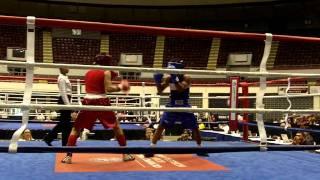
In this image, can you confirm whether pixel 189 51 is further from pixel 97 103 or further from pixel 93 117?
pixel 93 117

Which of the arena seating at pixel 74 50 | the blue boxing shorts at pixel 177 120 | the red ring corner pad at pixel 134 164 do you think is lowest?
the red ring corner pad at pixel 134 164

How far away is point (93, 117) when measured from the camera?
359 cm

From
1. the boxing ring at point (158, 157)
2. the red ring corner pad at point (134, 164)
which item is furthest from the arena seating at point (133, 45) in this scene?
the boxing ring at point (158, 157)

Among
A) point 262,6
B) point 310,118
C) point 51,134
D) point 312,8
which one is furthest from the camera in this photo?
point 262,6

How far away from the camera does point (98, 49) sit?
19828 millimetres

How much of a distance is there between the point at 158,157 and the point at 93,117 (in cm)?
82

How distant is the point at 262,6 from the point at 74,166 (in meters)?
18.9

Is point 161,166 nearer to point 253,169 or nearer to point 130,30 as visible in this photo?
point 253,169

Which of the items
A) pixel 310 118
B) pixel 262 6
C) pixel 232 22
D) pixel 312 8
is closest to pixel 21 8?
pixel 232 22

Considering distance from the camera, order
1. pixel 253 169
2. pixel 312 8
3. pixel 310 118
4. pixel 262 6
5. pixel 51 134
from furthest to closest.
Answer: pixel 262 6, pixel 312 8, pixel 310 118, pixel 51 134, pixel 253 169

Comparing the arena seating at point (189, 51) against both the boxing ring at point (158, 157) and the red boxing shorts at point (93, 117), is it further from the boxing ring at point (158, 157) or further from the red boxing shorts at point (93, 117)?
the red boxing shorts at point (93, 117)

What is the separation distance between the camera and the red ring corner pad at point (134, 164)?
332cm

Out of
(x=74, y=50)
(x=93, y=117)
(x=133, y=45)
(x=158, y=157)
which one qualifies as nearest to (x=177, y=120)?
(x=158, y=157)

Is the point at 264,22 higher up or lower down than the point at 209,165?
higher up
